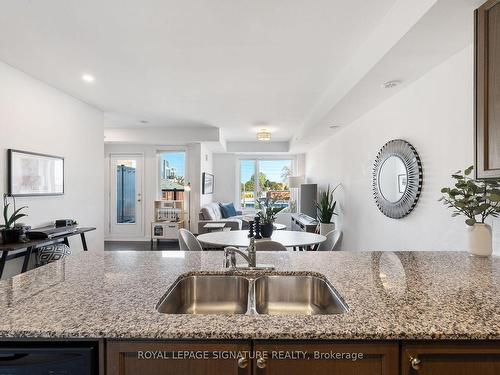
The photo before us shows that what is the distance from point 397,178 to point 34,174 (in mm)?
3774

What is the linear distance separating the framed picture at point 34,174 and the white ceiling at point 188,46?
88 cm

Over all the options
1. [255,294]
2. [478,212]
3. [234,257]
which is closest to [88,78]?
[234,257]

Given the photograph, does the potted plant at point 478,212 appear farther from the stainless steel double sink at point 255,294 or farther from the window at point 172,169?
the window at point 172,169

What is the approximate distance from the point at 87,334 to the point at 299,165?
7.90 metres

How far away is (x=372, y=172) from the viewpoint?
344 centimetres

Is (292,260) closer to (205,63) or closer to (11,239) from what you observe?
(205,63)

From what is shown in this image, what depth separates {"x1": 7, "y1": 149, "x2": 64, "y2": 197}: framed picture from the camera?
2.91m

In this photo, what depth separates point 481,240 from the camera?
1618mm

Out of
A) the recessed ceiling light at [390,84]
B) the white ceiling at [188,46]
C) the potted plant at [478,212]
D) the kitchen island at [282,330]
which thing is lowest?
the kitchen island at [282,330]

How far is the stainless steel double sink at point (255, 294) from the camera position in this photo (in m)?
1.38

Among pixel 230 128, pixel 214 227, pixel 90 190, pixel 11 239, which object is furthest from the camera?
pixel 230 128

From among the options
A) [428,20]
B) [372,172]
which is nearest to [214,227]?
[372,172]

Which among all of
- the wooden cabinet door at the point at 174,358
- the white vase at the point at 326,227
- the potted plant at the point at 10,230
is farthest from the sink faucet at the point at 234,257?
the white vase at the point at 326,227

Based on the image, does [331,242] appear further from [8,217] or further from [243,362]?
[8,217]
